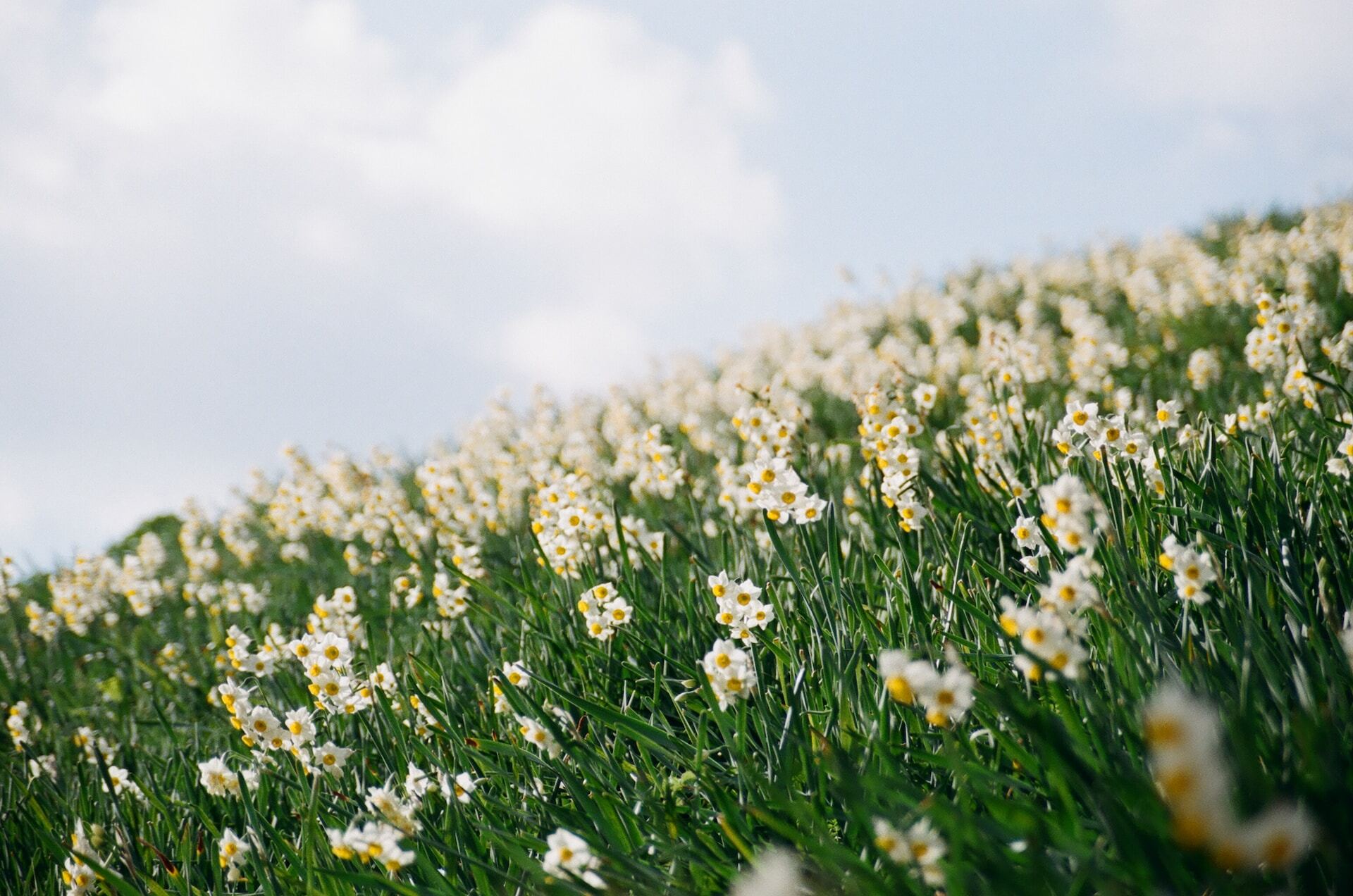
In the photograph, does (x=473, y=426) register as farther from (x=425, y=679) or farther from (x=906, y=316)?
(x=425, y=679)

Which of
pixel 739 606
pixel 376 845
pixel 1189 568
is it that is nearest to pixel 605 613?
pixel 739 606

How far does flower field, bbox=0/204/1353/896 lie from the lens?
1740 mm

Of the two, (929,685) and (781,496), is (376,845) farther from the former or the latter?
(781,496)

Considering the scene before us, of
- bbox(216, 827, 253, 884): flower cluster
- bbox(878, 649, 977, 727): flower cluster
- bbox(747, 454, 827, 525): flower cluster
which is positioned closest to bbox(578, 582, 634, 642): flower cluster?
bbox(747, 454, 827, 525): flower cluster

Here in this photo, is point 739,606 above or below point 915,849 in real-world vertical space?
above

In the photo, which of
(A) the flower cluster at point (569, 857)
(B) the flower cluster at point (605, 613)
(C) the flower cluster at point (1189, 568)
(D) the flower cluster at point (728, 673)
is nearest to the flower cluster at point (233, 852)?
(A) the flower cluster at point (569, 857)

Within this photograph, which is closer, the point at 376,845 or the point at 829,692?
the point at 376,845

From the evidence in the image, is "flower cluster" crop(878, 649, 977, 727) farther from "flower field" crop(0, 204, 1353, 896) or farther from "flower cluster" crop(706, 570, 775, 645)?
"flower cluster" crop(706, 570, 775, 645)

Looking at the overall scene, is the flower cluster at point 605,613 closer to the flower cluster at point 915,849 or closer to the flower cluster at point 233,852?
the flower cluster at point 233,852

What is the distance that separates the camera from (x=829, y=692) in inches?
100

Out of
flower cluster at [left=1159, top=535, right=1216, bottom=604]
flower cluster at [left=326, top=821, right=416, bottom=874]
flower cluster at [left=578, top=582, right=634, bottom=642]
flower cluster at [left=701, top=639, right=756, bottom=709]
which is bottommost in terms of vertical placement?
flower cluster at [left=326, top=821, right=416, bottom=874]

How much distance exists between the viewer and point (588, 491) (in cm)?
538

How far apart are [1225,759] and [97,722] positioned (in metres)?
5.22

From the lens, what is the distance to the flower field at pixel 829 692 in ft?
5.71
